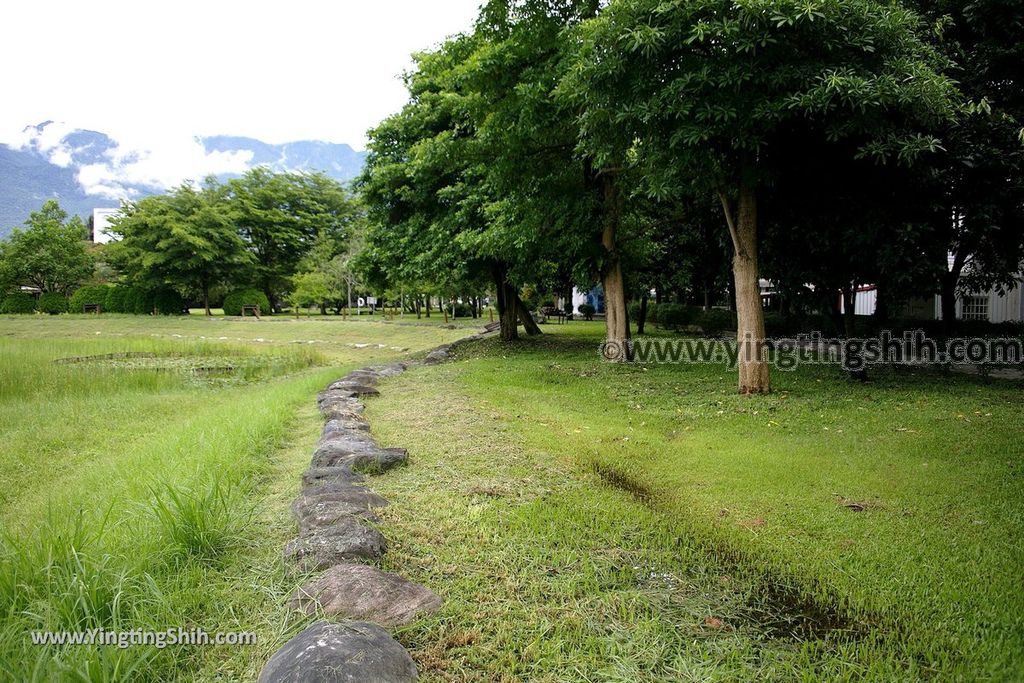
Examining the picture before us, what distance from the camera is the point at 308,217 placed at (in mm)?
39000

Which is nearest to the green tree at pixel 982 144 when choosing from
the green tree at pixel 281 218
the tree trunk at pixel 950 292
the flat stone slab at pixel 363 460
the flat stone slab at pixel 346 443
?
the tree trunk at pixel 950 292

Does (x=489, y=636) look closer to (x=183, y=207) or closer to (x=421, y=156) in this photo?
(x=421, y=156)

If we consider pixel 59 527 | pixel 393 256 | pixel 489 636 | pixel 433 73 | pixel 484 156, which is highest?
pixel 433 73

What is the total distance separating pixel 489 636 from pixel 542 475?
6.70 ft

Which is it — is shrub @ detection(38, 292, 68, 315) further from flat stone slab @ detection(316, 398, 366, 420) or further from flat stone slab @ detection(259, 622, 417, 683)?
flat stone slab @ detection(259, 622, 417, 683)

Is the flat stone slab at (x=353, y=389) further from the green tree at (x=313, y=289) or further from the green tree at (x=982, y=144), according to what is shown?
the green tree at (x=313, y=289)

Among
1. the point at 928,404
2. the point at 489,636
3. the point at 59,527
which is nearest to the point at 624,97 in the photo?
the point at 928,404

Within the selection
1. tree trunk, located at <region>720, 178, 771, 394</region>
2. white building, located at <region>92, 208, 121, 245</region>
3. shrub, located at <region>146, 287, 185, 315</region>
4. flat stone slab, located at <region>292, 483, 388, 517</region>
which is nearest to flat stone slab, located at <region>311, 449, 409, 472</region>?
flat stone slab, located at <region>292, 483, 388, 517</region>

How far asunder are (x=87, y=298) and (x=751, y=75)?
4008 centimetres

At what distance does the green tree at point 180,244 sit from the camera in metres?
31.1

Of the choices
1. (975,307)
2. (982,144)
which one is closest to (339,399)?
(982,144)

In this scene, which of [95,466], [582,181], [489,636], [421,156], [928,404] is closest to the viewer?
[489,636]

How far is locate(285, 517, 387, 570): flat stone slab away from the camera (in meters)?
2.73

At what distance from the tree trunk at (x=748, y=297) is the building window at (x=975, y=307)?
9685 mm
